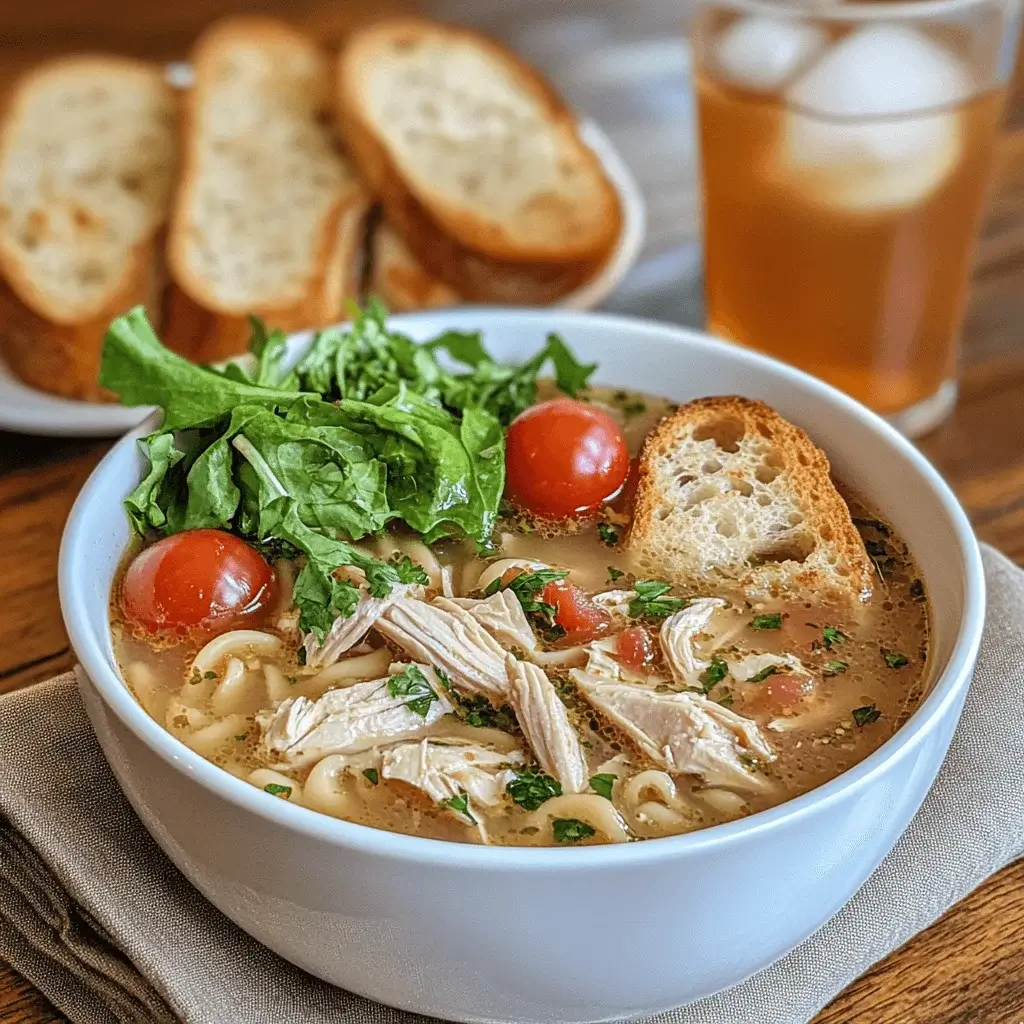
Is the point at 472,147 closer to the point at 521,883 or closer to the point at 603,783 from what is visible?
the point at 603,783

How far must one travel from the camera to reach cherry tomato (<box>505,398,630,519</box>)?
240 centimetres

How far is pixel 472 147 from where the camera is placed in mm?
4234

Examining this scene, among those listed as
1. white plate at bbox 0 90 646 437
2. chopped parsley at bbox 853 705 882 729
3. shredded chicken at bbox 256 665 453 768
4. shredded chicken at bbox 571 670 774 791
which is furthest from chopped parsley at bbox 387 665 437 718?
white plate at bbox 0 90 646 437

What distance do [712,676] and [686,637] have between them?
83 mm

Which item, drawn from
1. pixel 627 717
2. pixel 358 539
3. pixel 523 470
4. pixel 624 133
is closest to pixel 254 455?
pixel 358 539

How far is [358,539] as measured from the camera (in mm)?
2318

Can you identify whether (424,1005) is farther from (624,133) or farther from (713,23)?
(624,133)

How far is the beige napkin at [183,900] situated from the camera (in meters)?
1.90

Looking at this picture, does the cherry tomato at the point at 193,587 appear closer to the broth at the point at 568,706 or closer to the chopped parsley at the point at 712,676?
the broth at the point at 568,706

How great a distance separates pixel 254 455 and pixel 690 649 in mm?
778

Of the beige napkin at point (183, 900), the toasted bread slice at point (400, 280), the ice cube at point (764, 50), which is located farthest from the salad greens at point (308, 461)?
the toasted bread slice at point (400, 280)

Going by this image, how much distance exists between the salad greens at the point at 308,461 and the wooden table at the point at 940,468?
537 mm

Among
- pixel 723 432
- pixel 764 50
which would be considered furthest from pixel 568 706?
pixel 764 50

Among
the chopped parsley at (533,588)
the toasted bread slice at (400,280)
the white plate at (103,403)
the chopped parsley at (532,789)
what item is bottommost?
the toasted bread slice at (400,280)
